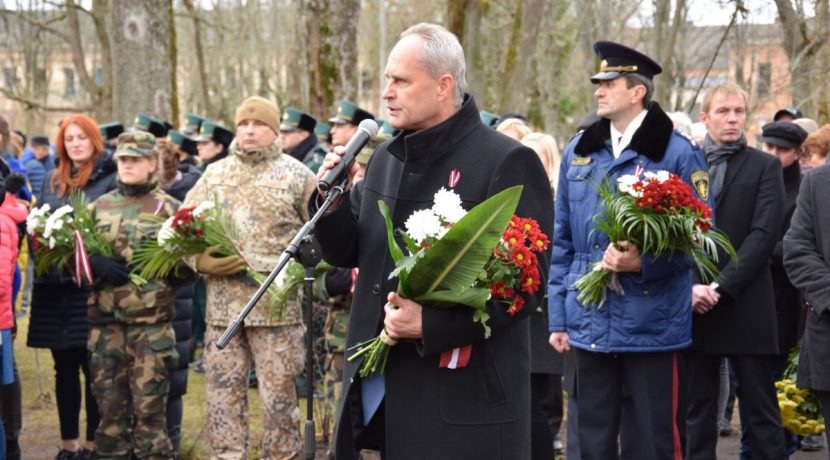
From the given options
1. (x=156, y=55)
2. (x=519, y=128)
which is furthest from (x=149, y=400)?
(x=156, y=55)

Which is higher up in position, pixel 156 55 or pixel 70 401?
pixel 156 55

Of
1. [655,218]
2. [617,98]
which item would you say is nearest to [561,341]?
[655,218]

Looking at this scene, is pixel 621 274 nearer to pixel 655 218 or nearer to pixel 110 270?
pixel 655 218

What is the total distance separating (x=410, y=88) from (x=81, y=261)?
4.05 meters

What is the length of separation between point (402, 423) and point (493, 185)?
3.10 feet

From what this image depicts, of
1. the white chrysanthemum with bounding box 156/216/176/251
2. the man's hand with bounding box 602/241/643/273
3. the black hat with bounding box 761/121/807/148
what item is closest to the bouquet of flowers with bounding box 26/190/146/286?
the white chrysanthemum with bounding box 156/216/176/251

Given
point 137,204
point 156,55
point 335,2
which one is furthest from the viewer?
point 156,55

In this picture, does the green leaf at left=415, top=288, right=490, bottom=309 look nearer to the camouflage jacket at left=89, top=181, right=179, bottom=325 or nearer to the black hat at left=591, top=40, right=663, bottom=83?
the black hat at left=591, top=40, right=663, bottom=83

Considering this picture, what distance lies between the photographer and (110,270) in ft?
24.4

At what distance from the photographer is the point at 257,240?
723 cm

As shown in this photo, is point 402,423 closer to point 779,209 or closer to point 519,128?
point 779,209

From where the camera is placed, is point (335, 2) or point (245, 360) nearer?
point (245, 360)

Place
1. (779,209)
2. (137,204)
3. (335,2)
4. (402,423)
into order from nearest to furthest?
(402,423) → (779,209) → (137,204) → (335,2)

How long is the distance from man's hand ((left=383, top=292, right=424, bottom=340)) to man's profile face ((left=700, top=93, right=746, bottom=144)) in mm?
3977
